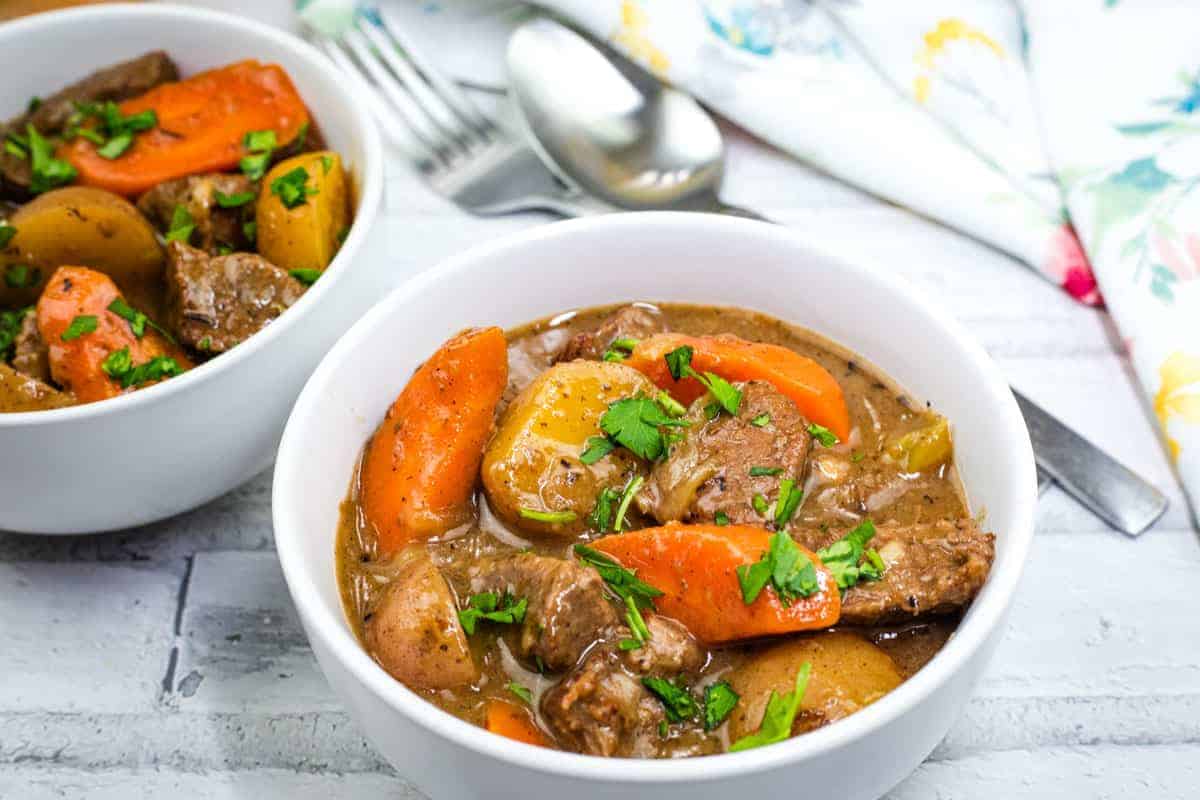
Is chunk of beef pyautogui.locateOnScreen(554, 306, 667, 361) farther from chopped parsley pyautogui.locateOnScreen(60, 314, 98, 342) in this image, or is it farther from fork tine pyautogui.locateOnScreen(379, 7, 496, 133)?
fork tine pyautogui.locateOnScreen(379, 7, 496, 133)

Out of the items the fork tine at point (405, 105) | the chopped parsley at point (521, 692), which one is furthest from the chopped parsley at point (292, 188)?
the chopped parsley at point (521, 692)

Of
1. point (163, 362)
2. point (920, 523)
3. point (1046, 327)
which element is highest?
point (163, 362)

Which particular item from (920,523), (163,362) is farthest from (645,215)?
(163,362)

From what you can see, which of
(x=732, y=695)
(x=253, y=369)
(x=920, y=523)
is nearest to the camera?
(x=732, y=695)

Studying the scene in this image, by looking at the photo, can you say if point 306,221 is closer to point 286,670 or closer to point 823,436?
point 286,670

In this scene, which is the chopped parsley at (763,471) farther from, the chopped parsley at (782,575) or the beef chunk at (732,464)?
the chopped parsley at (782,575)

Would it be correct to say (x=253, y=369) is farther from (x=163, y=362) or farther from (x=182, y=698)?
(x=182, y=698)

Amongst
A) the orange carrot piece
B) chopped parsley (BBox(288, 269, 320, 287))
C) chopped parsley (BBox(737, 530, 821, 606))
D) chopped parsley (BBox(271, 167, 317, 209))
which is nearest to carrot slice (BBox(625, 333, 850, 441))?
chopped parsley (BBox(737, 530, 821, 606))
